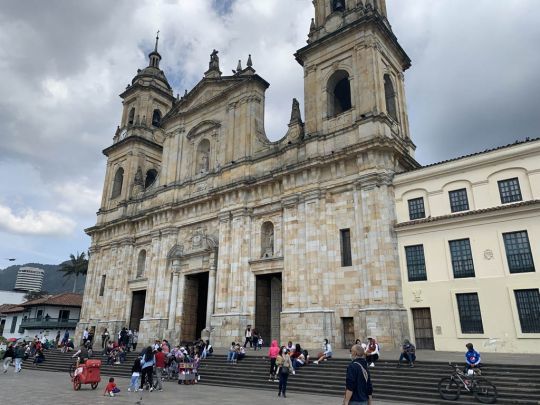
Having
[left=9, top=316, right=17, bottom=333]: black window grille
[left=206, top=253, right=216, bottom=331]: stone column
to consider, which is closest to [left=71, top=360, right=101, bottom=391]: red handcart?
[left=206, top=253, right=216, bottom=331]: stone column

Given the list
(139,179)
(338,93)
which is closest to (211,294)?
(139,179)

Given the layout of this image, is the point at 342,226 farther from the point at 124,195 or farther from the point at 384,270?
the point at 124,195

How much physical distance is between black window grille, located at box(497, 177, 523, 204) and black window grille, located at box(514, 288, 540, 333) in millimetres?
4226

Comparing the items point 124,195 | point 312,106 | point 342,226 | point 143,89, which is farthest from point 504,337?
point 143,89

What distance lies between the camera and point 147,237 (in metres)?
35.2

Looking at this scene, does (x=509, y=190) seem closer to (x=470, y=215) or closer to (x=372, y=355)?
(x=470, y=215)

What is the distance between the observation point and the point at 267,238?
89.2ft

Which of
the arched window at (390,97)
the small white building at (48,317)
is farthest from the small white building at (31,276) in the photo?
the arched window at (390,97)

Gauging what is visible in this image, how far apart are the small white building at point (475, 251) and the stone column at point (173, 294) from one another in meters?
17.0

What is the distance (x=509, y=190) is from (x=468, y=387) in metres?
10.5

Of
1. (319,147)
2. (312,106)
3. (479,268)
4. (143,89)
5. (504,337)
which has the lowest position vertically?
(504,337)

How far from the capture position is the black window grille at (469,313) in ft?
60.1

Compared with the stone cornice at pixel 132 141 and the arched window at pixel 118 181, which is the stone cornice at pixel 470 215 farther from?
the arched window at pixel 118 181

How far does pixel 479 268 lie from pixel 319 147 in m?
11.4
